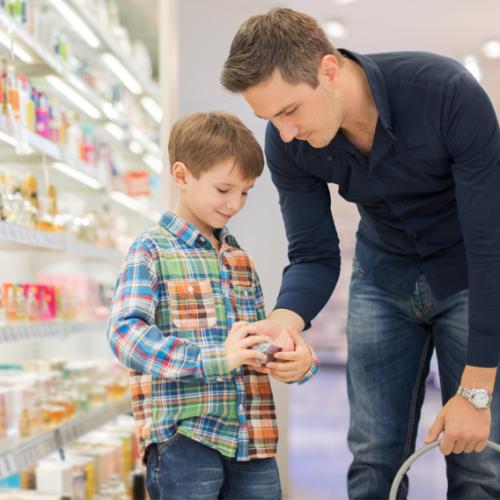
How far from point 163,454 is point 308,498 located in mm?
1674

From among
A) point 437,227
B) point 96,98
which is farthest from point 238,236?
point 96,98

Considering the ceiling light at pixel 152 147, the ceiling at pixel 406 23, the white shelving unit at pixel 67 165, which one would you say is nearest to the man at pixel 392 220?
the white shelving unit at pixel 67 165

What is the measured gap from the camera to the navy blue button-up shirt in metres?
1.59

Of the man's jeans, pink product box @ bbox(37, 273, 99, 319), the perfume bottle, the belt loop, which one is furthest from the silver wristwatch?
pink product box @ bbox(37, 273, 99, 319)

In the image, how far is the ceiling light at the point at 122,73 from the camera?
4402mm

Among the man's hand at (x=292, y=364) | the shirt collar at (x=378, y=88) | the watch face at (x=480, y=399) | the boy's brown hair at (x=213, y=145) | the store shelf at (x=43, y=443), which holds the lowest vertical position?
the store shelf at (x=43, y=443)

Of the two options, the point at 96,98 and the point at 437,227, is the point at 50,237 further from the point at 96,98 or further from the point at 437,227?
→ the point at 437,227

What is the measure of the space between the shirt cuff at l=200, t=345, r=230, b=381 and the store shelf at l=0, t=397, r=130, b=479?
1055mm

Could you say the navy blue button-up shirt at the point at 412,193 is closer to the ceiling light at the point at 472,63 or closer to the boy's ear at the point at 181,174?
the boy's ear at the point at 181,174

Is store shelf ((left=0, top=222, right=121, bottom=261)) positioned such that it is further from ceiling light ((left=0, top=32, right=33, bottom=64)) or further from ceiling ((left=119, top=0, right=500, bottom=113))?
ceiling ((left=119, top=0, right=500, bottom=113))

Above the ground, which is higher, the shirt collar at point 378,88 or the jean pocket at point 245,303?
the shirt collar at point 378,88

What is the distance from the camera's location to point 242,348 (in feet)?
4.87

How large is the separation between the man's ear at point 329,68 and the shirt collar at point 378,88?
0.07 metres

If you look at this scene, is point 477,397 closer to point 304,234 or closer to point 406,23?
point 304,234
